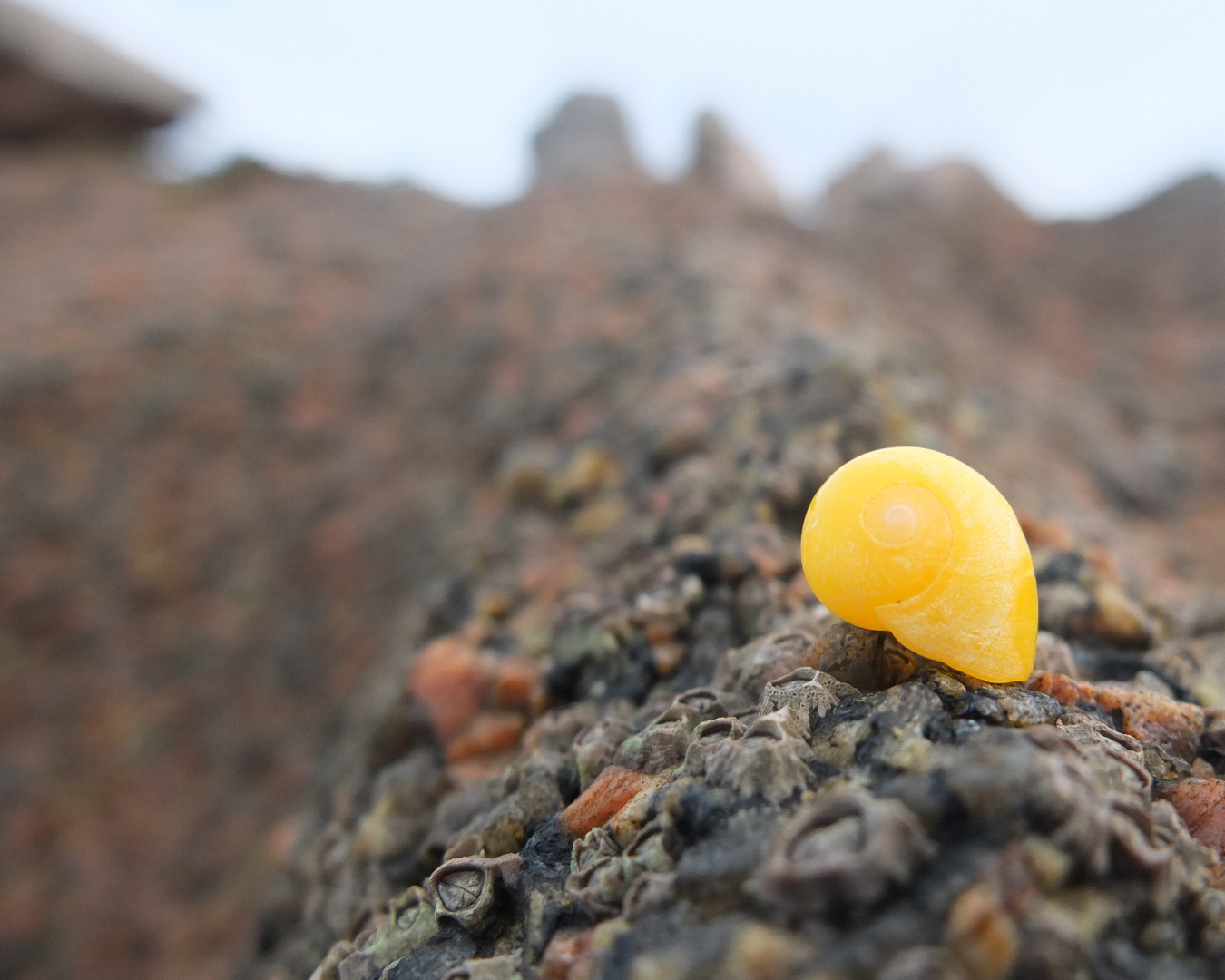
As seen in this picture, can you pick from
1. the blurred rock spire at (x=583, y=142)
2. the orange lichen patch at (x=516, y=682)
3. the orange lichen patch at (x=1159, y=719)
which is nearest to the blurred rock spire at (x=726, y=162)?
the blurred rock spire at (x=583, y=142)

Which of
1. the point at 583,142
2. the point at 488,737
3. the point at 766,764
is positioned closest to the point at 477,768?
the point at 488,737

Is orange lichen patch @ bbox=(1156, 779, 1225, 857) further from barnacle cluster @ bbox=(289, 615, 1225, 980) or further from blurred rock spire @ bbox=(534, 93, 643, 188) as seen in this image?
blurred rock spire @ bbox=(534, 93, 643, 188)

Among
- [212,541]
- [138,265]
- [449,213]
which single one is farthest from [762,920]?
[449,213]

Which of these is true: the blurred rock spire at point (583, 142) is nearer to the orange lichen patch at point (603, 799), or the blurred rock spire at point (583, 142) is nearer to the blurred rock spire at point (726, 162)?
the blurred rock spire at point (726, 162)

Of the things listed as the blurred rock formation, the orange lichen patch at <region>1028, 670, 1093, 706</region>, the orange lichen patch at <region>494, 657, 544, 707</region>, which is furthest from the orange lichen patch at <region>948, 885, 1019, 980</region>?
the blurred rock formation

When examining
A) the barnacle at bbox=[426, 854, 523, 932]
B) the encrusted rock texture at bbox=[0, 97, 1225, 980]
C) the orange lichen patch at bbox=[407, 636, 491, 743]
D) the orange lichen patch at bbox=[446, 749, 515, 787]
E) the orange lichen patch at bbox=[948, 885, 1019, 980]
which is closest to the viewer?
the orange lichen patch at bbox=[948, 885, 1019, 980]

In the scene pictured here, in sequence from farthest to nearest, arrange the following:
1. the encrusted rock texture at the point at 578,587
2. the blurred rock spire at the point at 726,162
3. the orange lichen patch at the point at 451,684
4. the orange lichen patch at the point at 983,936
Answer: the blurred rock spire at the point at 726,162, the orange lichen patch at the point at 451,684, the encrusted rock texture at the point at 578,587, the orange lichen patch at the point at 983,936

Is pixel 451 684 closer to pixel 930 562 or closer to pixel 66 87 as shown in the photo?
pixel 930 562

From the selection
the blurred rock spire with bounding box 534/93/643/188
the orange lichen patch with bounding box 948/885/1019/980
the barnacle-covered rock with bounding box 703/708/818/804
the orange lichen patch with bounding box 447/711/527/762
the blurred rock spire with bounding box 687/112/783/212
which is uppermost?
the blurred rock spire with bounding box 534/93/643/188
